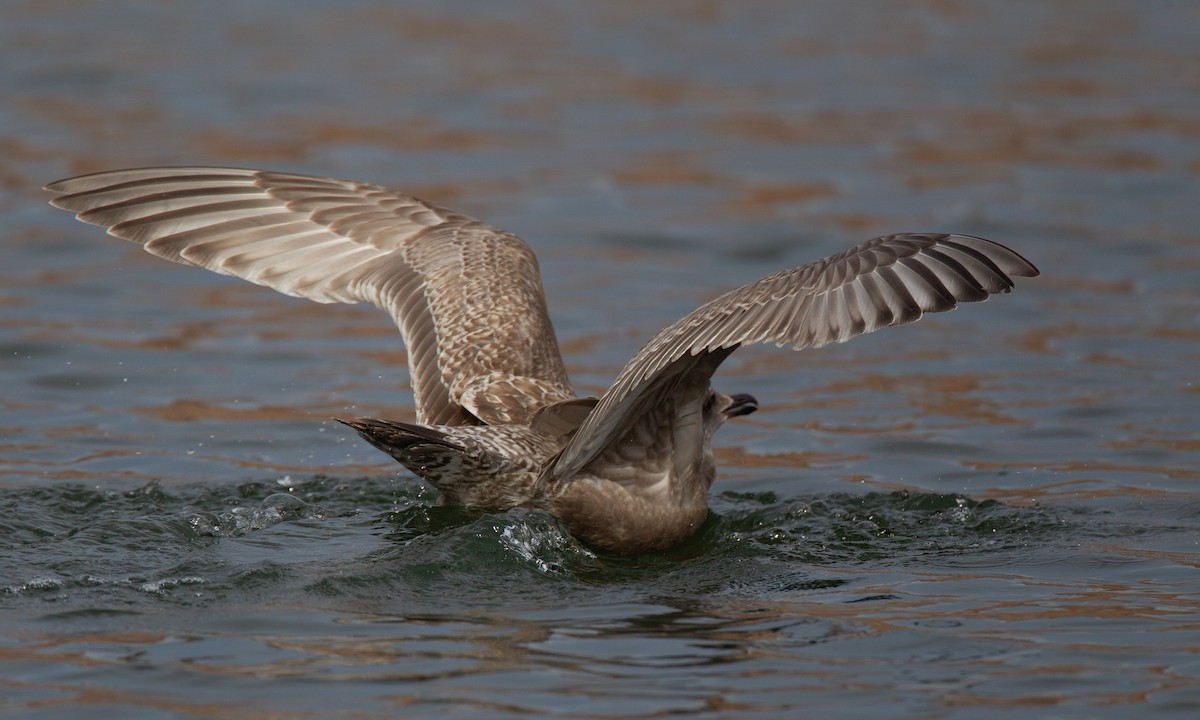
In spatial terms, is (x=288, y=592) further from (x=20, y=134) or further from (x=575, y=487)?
(x=20, y=134)

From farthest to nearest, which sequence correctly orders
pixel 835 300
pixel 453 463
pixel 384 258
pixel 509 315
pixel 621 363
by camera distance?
1. pixel 621 363
2. pixel 384 258
3. pixel 509 315
4. pixel 453 463
5. pixel 835 300

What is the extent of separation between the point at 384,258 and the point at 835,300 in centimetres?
315

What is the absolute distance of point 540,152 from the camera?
15.6 meters

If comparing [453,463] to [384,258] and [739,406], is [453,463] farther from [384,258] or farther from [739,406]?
[384,258]

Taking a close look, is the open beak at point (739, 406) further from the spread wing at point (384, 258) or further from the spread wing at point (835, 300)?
the spread wing at point (835, 300)

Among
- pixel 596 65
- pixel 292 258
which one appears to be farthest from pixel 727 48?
pixel 292 258

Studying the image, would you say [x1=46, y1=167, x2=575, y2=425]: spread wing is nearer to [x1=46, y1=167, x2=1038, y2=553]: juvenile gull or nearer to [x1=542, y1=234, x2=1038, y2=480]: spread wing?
[x1=46, y1=167, x2=1038, y2=553]: juvenile gull

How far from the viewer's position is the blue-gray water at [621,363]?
220 inches

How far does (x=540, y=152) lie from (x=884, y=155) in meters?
3.16

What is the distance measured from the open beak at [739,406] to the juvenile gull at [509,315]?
0.03 ft

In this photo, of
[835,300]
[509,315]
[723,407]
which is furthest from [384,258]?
[835,300]

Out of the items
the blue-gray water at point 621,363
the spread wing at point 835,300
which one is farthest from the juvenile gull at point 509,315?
the blue-gray water at point 621,363

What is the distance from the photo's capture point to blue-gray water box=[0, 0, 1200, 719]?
220 inches

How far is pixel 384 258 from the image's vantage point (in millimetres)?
8305
